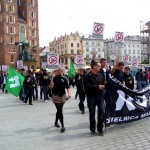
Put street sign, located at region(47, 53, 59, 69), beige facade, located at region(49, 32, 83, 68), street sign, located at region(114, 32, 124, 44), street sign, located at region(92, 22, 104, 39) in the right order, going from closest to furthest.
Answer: street sign, located at region(92, 22, 104, 39) < street sign, located at region(47, 53, 59, 69) < street sign, located at region(114, 32, 124, 44) < beige facade, located at region(49, 32, 83, 68)

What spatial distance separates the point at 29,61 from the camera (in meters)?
98.1

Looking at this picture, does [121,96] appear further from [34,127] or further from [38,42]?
[38,42]

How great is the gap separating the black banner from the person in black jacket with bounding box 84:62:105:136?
0.35m

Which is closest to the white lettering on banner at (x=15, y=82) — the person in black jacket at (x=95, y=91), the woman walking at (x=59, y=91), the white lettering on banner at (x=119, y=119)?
the woman walking at (x=59, y=91)

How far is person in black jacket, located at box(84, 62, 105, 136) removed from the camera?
787cm

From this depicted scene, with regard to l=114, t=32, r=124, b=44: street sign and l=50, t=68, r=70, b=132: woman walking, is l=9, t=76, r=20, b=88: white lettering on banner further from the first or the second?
l=50, t=68, r=70, b=132: woman walking

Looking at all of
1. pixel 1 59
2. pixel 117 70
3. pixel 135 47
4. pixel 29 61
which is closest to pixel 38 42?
pixel 29 61

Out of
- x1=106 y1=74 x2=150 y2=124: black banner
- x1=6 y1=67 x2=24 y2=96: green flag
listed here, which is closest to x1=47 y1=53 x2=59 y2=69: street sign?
x1=6 y1=67 x2=24 y2=96: green flag

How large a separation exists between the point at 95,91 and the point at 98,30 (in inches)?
259

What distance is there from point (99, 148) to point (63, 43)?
121 m

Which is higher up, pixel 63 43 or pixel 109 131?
pixel 63 43

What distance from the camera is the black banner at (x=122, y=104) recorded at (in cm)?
837

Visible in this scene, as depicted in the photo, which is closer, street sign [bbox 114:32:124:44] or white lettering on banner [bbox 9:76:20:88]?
street sign [bbox 114:32:124:44]

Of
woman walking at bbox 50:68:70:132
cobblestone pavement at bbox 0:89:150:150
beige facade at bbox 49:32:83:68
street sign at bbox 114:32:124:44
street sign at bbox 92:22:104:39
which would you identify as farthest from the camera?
beige facade at bbox 49:32:83:68
